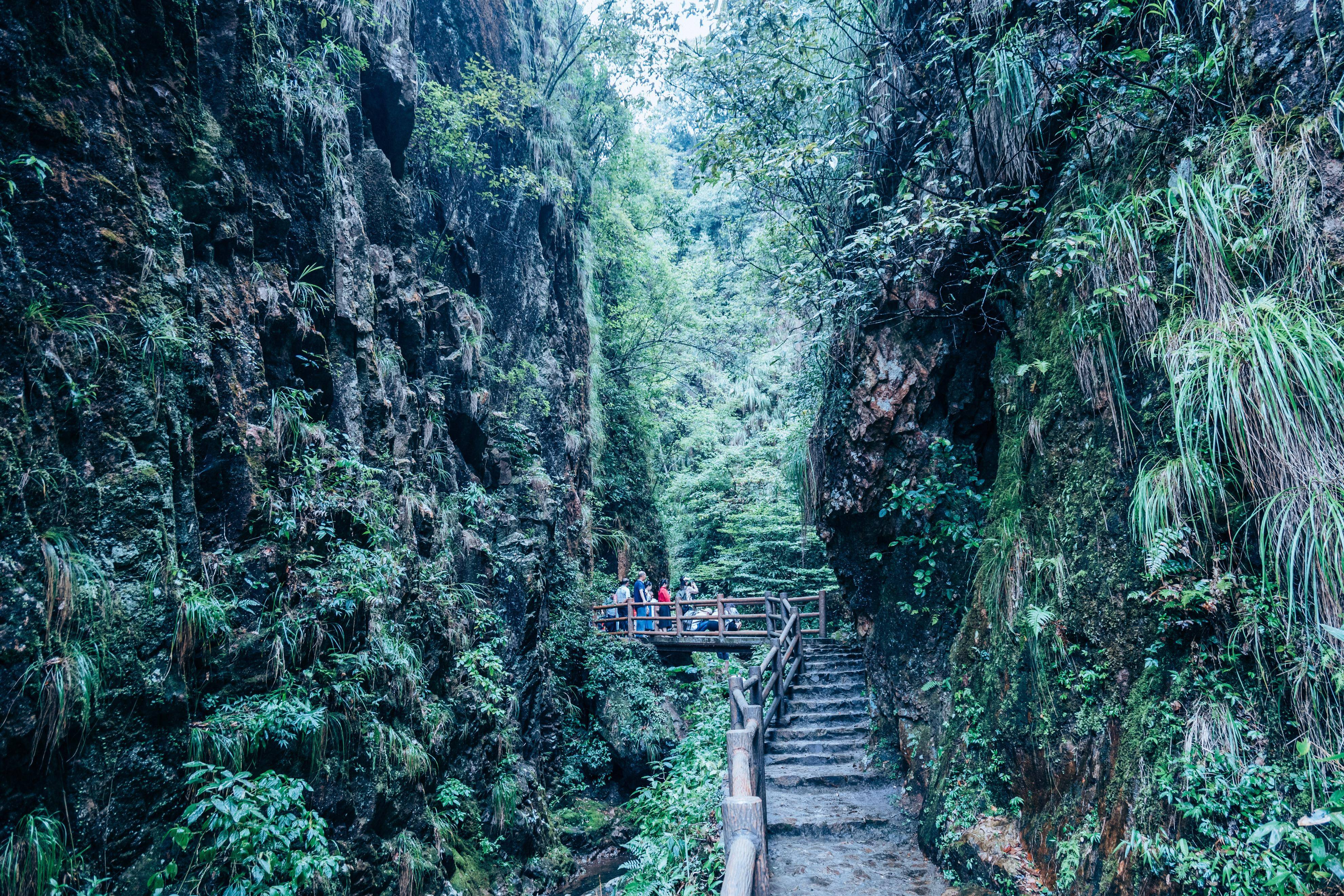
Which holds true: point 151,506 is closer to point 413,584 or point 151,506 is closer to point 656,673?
point 413,584

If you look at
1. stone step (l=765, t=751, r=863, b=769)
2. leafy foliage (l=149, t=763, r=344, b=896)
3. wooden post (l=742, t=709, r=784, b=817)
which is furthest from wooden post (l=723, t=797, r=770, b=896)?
stone step (l=765, t=751, r=863, b=769)

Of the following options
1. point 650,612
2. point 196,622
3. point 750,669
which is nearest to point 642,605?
point 650,612

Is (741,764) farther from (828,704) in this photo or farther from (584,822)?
(584,822)

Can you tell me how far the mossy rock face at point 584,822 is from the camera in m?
10.1

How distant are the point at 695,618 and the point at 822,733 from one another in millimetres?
4903

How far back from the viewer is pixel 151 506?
3.92 metres

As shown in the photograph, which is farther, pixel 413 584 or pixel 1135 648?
pixel 413 584

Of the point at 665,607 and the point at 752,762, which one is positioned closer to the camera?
the point at 752,762

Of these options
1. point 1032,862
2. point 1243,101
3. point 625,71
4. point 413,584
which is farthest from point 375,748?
point 625,71

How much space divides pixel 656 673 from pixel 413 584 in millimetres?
7789

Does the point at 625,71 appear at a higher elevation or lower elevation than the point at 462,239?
higher

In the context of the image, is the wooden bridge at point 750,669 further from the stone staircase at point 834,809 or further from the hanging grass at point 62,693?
the hanging grass at point 62,693

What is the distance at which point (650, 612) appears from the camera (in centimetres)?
1417

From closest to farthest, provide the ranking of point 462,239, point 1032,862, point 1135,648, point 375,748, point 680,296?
point 1135,648
point 1032,862
point 375,748
point 462,239
point 680,296
